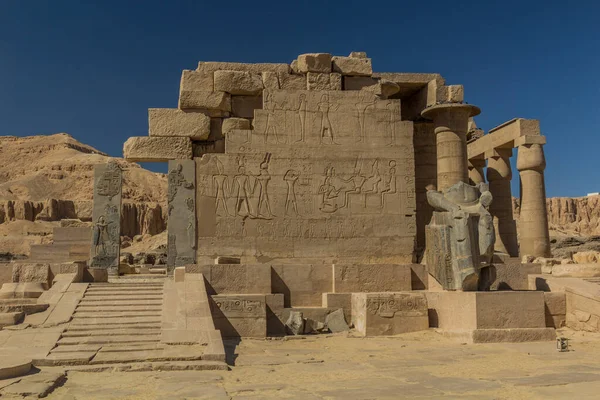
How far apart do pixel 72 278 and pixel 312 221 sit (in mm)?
4965

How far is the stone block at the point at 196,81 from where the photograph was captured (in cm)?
1341

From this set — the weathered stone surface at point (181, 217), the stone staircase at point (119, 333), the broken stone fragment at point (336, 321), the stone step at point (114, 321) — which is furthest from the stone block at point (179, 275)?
the broken stone fragment at point (336, 321)

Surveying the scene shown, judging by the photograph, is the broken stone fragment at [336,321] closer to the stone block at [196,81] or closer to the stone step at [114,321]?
the stone step at [114,321]

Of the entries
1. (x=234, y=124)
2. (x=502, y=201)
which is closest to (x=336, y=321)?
(x=234, y=124)

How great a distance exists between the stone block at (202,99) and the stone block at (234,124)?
0.36 metres

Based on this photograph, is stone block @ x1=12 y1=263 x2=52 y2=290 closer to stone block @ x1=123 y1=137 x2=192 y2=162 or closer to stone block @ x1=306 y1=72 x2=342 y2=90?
stone block @ x1=123 y1=137 x2=192 y2=162

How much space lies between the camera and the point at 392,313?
1036 centimetres

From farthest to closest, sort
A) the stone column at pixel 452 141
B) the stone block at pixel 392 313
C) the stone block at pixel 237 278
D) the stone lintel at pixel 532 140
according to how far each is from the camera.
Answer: the stone lintel at pixel 532 140 < the stone column at pixel 452 141 < the stone block at pixel 237 278 < the stone block at pixel 392 313

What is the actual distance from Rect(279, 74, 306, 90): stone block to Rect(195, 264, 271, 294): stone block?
4448 mm

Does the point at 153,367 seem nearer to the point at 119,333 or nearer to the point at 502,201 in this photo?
the point at 119,333

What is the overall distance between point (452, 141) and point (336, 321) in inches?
216

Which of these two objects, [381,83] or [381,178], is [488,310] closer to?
[381,178]

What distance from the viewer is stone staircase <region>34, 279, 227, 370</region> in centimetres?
725

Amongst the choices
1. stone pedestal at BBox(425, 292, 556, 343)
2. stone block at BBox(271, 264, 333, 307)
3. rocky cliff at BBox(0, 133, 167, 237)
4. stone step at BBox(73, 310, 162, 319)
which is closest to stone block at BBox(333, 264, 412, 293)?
stone block at BBox(271, 264, 333, 307)
